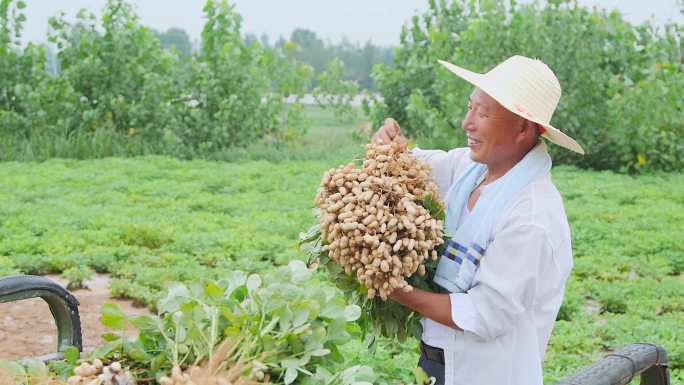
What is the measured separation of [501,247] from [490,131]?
1.07 feet

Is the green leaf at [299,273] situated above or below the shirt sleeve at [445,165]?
below

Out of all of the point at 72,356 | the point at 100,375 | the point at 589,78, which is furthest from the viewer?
the point at 589,78

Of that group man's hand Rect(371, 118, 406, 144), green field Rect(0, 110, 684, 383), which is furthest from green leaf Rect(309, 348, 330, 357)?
green field Rect(0, 110, 684, 383)

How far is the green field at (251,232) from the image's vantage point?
495 centimetres

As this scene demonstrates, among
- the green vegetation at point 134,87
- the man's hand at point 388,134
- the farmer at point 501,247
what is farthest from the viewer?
the green vegetation at point 134,87

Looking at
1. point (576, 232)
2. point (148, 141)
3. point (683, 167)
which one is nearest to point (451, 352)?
point (576, 232)

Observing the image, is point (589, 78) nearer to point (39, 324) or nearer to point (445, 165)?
point (39, 324)

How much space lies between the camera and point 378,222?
6.99 ft

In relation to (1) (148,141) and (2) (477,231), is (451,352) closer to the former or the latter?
(2) (477,231)

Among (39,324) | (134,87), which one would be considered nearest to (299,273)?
(39,324)

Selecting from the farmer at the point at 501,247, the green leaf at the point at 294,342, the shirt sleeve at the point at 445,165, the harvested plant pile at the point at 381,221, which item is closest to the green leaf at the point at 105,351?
the green leaf at the point at 294,342

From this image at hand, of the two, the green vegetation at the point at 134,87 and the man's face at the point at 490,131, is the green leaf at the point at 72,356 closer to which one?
the man's face at the point at 490,131

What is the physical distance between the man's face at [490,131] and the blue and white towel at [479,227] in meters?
0.06

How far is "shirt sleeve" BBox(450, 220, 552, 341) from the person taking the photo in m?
2.23
